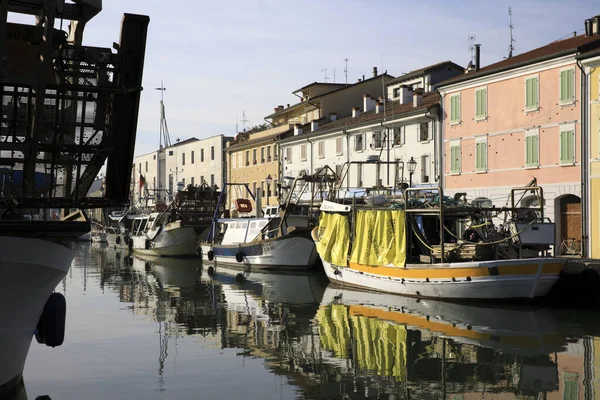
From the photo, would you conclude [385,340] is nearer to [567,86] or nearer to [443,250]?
[443,250]

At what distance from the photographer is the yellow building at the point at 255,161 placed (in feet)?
226

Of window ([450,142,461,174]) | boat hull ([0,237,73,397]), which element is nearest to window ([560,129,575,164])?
window ([450,142,461,174])

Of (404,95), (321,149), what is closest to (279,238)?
(404,95)

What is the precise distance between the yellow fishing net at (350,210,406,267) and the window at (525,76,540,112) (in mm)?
13492

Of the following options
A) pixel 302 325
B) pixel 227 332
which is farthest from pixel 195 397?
pixel 302 325

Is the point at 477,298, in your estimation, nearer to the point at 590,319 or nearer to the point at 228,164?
the point at 590,319

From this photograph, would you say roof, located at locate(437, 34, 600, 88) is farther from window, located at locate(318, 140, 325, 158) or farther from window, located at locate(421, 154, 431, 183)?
window, located at locate(318, 140, 325, 158)

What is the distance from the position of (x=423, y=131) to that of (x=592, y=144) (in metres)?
13.1

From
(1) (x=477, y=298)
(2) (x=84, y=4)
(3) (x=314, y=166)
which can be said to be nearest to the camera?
(2) (x=84, y=4)

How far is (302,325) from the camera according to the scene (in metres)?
23.1

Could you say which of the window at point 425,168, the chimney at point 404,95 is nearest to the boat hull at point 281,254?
the window at point 425,168

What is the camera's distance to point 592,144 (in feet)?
122

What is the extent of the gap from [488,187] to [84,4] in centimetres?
3396

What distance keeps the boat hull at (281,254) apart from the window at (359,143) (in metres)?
14.2
